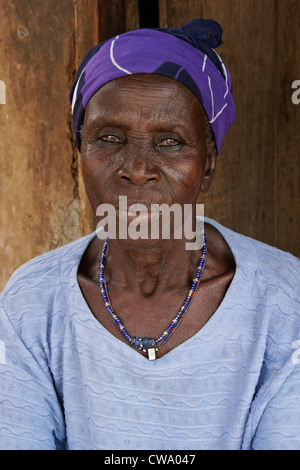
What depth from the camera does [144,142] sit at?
60.5 inches

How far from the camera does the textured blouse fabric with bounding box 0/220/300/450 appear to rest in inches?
64.9

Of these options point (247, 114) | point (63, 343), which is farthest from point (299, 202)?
point (63, 343)

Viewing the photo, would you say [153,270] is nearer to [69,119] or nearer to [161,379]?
[161,379]

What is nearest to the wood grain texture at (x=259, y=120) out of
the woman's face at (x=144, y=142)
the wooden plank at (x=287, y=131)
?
the wooden plank at (x=287, y=131)

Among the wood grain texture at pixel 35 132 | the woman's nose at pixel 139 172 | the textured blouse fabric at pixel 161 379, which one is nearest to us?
the woman's nose at pixel 139 172

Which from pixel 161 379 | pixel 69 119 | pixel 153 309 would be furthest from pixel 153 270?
pixel 69 119

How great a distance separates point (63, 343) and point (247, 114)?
1.29 m

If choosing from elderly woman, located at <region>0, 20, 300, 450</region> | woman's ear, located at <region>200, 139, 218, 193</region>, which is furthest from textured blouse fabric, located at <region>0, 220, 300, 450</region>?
woman's ear, located at <region>200, 139, 218, 193</region>

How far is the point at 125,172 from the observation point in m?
1.51

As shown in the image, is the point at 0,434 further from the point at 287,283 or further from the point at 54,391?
the point at 287,283

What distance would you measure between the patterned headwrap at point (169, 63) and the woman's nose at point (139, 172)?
0.78 feet

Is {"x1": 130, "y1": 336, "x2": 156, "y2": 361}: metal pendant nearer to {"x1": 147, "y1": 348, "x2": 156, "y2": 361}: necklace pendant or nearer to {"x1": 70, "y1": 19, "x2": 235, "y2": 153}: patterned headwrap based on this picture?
{"x1": 147, "y1": 348, "x2": 156, "y2": 361}: necklace pendant

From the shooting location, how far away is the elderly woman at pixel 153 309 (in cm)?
156

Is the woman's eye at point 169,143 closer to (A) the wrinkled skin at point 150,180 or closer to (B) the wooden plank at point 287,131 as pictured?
(A) the wrinkled skin at point 150,180
